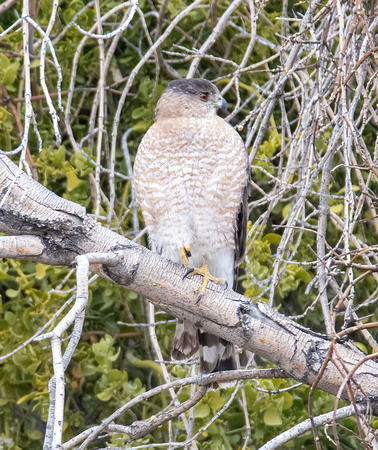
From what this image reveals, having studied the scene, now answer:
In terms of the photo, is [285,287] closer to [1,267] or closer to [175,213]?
[175,213]

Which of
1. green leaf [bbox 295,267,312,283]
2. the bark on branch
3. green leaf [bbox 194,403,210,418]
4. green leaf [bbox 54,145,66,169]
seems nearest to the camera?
the bark on branch

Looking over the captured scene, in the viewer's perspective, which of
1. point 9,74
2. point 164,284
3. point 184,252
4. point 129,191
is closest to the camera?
point 164,284

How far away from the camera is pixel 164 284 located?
2.14 metres

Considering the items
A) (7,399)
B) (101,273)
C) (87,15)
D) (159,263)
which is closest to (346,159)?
(159,263)

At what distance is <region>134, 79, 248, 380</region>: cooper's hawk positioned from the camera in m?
2.66

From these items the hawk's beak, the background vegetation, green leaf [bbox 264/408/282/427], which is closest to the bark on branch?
the background vegetation

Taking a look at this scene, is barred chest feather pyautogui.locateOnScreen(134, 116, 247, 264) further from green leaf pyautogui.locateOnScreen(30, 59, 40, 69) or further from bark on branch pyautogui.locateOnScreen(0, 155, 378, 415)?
green leaf pyautogui.locateOnScreen(30, 59, 40, 69)

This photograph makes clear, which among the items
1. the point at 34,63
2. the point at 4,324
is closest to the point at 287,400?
the point at 4,324

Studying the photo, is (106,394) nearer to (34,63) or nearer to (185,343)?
(185,343)

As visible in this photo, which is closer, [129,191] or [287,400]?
[287,400]

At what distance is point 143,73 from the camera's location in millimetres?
3562

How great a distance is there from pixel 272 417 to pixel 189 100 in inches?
55.5

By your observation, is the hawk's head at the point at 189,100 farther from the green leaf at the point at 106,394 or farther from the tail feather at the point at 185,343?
the green leaf at the point at 106,394

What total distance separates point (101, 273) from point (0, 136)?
127 cm
